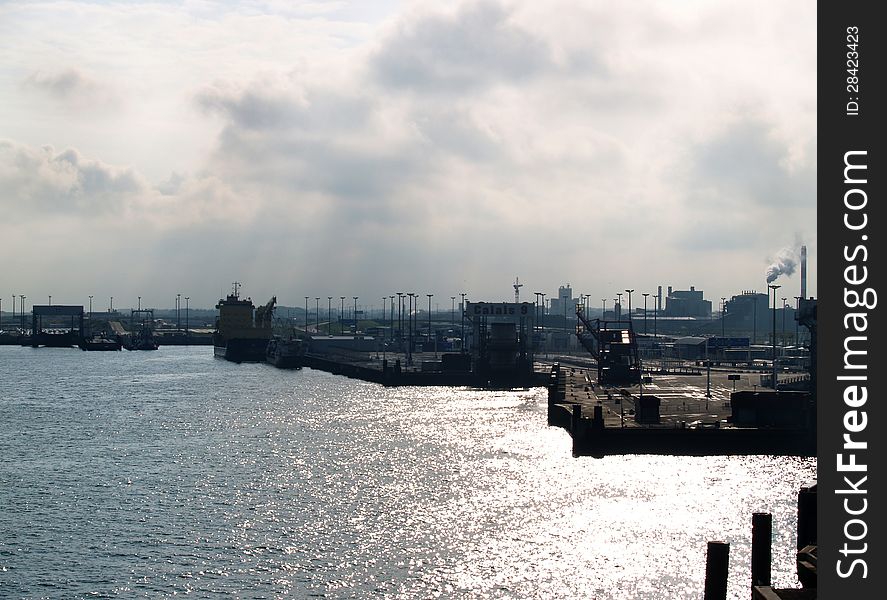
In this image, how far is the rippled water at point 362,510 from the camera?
135 ft

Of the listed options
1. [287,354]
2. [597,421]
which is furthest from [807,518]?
[287,354]

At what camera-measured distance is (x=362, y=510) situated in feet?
176

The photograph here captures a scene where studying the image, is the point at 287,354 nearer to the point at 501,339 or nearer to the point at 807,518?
the point at 501,339

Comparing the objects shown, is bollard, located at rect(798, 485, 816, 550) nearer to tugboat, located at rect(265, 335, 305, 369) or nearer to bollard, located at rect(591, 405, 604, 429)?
bollard, located at rect(591, 405, 604, 429)

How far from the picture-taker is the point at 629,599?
38.2 metres

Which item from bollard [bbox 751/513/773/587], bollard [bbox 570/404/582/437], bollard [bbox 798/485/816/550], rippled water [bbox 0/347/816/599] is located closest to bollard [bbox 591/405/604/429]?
bollard [bbox 570/404/582/437]

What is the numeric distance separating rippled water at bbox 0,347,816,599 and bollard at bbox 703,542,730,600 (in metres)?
10.2

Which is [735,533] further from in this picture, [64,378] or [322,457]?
[64,378]

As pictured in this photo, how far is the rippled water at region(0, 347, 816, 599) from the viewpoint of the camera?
1617 inches

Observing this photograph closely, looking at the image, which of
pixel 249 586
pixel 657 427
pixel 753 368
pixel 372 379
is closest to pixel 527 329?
pixel 372 379

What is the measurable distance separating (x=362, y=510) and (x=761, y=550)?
2585 centimetres

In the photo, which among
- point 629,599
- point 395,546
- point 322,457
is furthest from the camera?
point 322,457
